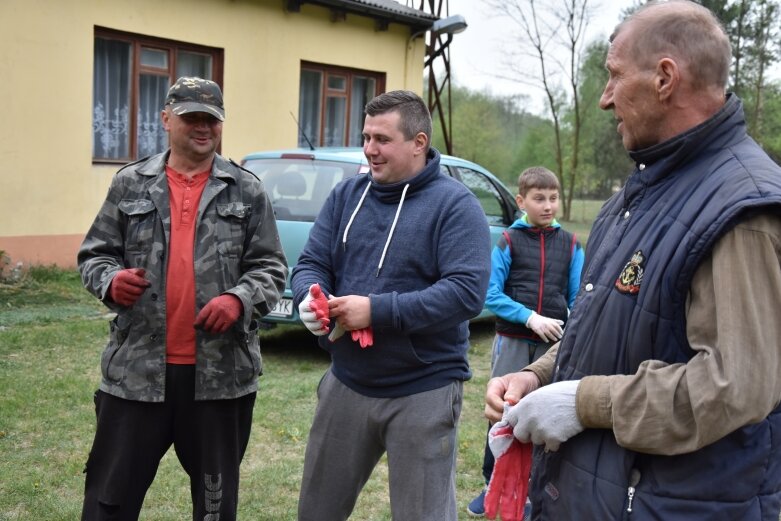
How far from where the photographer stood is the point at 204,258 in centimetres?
340

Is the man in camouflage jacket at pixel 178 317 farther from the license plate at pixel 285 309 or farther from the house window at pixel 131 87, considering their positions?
the house window at pixel 131 87

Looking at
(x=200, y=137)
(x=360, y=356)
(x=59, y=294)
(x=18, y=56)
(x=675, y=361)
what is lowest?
(x=59, y=294)

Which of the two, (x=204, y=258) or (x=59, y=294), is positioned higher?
(x=204, y=258)

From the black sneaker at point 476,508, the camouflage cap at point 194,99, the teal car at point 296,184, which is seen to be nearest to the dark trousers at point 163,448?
the camouflage cap at point 194,99

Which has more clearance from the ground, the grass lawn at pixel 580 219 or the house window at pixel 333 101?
the house window at pixel 333 101

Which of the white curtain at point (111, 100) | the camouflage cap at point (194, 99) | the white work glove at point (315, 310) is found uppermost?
the white curtain at point (111, 100)

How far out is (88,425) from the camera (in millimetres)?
5500

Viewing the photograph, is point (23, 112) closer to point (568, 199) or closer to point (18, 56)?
point (18, 56)

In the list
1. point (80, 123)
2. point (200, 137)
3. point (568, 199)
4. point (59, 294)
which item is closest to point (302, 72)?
point (80, 123)

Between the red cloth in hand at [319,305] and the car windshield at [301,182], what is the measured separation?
15.1 ft

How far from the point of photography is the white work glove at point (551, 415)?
1.96 m

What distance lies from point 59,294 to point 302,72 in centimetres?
668

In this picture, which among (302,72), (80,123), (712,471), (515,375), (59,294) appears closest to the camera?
(712,471)

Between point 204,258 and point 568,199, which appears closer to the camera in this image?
point 204,258
